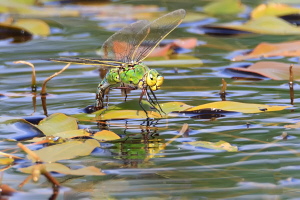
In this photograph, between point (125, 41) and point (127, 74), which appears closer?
point (127, 74)

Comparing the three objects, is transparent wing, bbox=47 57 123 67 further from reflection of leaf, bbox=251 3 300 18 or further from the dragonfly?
reflection of leaf, bbox=251 3 300 18

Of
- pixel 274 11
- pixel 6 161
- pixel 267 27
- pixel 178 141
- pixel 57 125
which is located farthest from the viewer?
pixel 274 11

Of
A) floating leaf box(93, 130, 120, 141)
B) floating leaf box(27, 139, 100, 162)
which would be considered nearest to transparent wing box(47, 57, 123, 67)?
floating leaf box(93, 130, 120, 141)

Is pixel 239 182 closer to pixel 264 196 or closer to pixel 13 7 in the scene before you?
pixel 264 196

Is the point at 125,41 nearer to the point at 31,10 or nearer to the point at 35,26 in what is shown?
the point at 35,26

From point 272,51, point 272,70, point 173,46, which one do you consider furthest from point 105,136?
point 173,46
